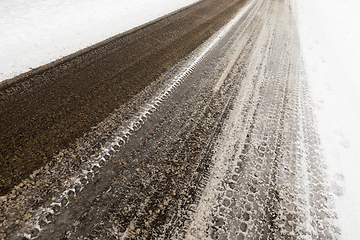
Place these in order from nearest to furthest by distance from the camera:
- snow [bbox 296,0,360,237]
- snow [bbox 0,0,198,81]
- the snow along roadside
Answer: the snow along roadside < snow [bbox 296,0,360,237] < snow [bbox 0,0,198,81]

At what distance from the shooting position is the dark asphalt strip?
2531 millimetres

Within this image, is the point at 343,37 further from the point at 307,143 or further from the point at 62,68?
the point at 62,68

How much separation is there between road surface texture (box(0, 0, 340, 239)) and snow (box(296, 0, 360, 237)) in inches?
8.5

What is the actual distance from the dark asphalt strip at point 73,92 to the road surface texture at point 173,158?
Answer: 0.03m

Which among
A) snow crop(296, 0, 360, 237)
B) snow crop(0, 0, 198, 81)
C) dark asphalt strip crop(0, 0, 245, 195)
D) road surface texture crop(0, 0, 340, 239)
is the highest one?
snow crop(0, 0, 198, 81)

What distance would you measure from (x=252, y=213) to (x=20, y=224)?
2515 mm

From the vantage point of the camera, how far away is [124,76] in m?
4.13

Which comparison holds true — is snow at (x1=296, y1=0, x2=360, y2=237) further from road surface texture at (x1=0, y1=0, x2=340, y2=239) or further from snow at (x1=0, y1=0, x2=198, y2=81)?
snow at (x1=0, y1=0, x2=198, y2=81)

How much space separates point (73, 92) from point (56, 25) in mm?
4322

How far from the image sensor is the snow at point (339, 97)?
2.53 meters

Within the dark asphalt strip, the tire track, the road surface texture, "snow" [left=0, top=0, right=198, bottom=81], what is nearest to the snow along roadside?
the road surface texture

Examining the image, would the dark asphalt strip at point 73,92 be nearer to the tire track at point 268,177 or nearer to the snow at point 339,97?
the tire track at point 268,177

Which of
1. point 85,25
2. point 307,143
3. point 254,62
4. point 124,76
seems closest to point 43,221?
point 124,76

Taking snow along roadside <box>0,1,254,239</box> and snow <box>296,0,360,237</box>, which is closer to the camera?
snow along roadside <box>0,1,254,239</box>
